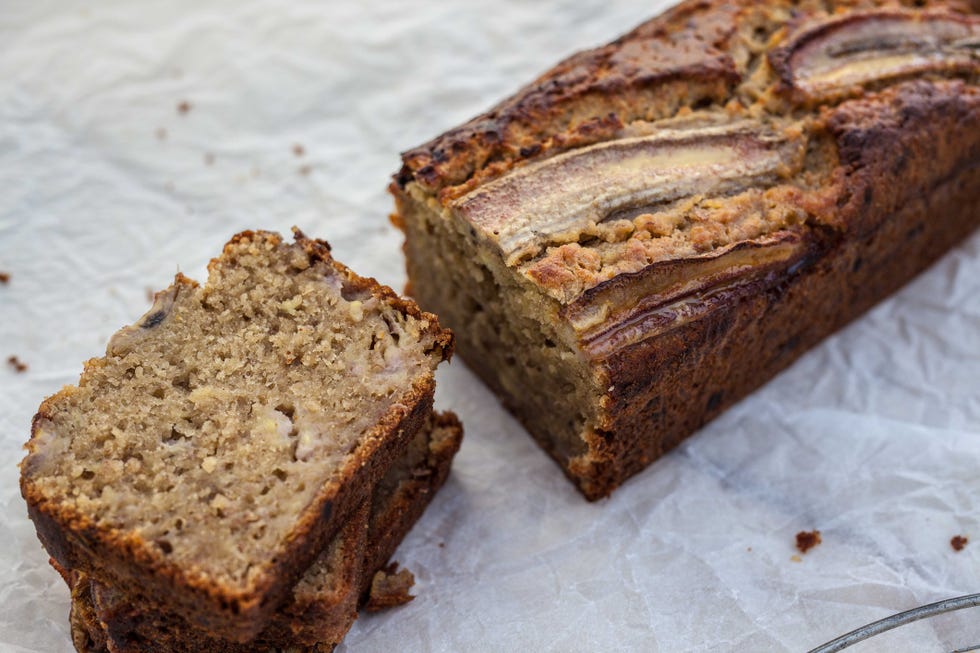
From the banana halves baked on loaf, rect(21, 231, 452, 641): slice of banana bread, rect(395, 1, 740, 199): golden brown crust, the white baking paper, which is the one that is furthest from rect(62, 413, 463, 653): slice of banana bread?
rect(395, 1, 740, 199): golden brown crust

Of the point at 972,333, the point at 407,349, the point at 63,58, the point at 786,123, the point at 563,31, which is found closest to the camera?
the point at 407,349

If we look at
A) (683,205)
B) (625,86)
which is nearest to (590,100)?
(625,86)

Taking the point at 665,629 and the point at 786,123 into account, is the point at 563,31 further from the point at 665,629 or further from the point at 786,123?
the point at 665,629

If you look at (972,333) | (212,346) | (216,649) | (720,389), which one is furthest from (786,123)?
(216,649)

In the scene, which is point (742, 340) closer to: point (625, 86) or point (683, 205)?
point (683, 205)

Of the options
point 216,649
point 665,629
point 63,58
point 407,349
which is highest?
point 63,58

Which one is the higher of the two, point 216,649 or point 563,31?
point 563,31
